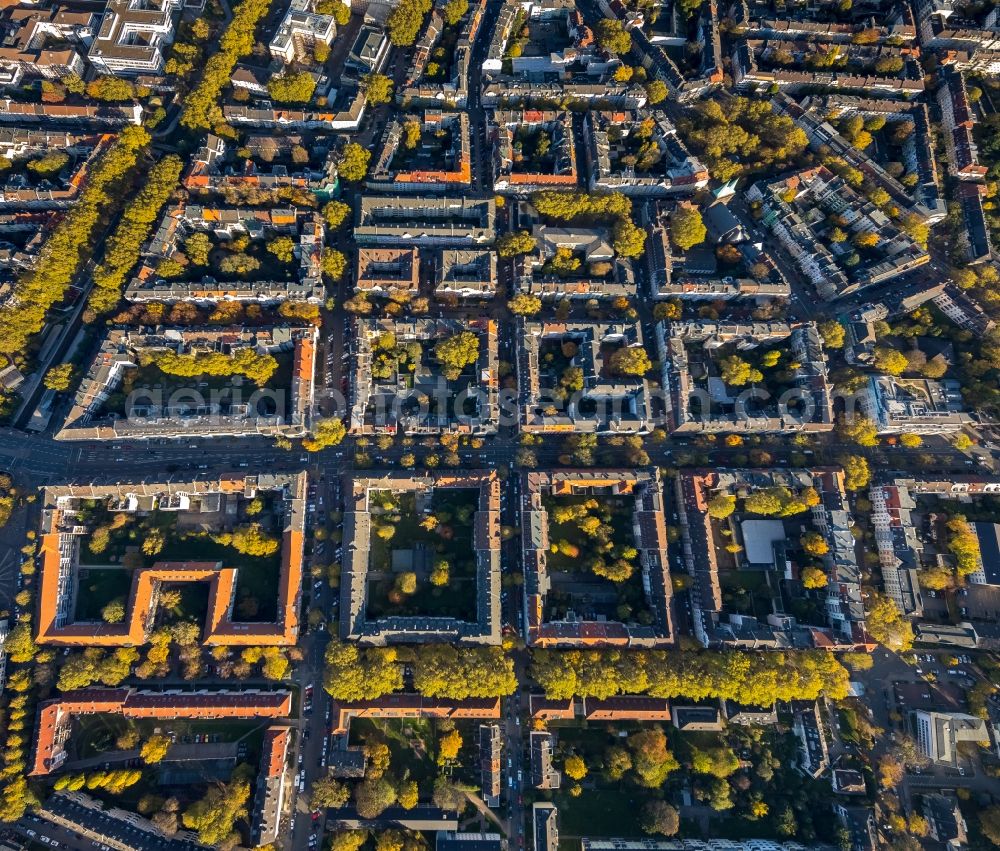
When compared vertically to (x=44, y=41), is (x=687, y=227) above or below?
below

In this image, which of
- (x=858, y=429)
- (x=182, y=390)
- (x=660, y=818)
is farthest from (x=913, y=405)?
(x=182, y=390)

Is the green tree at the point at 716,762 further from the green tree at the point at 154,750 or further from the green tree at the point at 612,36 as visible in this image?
the green tree at the point at 612,36

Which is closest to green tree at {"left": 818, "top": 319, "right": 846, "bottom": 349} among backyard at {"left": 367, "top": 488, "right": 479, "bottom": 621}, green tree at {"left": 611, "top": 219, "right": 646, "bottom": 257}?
green tree at {"left": 611, "top": 219, "right": 646, "bottom": 257}

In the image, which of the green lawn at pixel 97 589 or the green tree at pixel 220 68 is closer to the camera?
the green lawn at pixel 97 589

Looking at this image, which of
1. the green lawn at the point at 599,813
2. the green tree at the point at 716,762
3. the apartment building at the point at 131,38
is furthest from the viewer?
the apartment building at the point at 131,38

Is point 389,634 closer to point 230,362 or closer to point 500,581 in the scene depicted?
point 500,581

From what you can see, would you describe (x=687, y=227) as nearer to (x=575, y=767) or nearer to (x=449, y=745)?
(x=575, y=767)

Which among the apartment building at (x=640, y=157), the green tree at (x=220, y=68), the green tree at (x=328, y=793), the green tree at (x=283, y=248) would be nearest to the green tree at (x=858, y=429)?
the apartment building at (x=640, y=157)

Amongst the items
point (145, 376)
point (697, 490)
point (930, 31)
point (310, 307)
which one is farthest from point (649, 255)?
point (145, 376)
